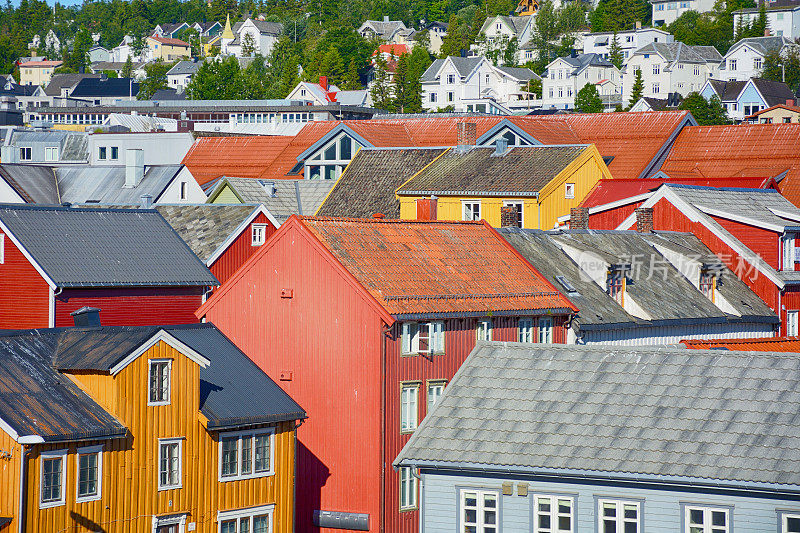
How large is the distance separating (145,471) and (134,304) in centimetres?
1377

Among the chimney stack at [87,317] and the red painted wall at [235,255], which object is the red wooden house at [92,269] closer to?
the chimney stack at [87,317]

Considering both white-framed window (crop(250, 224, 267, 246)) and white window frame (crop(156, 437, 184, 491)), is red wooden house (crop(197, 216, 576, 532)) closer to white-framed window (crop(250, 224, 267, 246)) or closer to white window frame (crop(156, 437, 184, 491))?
Result: white window frame (crop(156, 437, 184, 491))

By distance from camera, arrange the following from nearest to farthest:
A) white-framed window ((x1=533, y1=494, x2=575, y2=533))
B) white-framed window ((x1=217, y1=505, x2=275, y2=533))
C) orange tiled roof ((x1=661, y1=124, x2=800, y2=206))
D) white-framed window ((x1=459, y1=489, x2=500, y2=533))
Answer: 1. white-framed window ((x1=533, y1=494, x2=575, y2=533))
2. white-framed window ((x1=459, y1=489, x2=500, y2=533))
3. white-framed window ((x1=217, y1=505, x2=275, y2=533))
4. orange tiled roof ((x1=661, y1=124, x2=800, y2=206))

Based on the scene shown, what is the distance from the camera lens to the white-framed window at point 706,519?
904 inches

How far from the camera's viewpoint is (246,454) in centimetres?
2967

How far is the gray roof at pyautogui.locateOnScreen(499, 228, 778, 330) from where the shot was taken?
1510 inches

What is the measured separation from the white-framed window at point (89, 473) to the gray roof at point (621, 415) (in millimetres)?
6221

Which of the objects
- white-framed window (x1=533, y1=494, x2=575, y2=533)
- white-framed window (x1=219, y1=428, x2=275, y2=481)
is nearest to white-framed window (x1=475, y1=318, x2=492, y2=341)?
white-framed window (x1=219, y1=428, x2=275, y2=481)

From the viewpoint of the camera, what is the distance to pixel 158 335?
2755 centimetres

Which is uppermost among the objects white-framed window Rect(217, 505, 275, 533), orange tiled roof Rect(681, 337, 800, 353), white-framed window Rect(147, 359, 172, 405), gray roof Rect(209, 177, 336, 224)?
gray roof Rect(209, 177, 336, 224)

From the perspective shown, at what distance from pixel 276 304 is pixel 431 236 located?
5.26 m

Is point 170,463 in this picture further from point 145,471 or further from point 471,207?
point 471,207

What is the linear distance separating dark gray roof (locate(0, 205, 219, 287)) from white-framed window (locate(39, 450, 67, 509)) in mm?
13492

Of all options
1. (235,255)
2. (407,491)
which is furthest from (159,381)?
(235,255)
